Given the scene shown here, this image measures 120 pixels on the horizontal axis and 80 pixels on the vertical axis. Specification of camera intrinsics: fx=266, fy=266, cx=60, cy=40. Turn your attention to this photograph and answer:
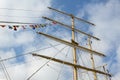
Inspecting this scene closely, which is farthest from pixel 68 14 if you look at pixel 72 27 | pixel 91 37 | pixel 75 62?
pixel 75 62

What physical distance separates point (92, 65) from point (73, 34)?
5.59m

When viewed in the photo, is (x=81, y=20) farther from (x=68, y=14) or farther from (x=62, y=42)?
(x=62, y=42)

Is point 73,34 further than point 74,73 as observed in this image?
Yes

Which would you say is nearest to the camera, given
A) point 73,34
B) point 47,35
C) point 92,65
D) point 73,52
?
point 47,35

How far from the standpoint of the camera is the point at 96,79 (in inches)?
1337

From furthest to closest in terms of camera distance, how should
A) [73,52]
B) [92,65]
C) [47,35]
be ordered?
1. [92,65]
2. [73,52]
3. [47,35]

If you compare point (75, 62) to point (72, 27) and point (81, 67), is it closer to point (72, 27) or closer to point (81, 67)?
point (81, 67)

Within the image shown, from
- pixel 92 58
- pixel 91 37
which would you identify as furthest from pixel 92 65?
pixel 91 37

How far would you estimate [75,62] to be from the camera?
1224 inches

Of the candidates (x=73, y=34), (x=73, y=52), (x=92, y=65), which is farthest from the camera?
(x=92, y=65)

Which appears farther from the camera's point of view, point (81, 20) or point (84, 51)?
point (81, 20)

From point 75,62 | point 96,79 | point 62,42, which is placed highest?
point 62,42

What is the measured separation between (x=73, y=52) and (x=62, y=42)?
2176 mm

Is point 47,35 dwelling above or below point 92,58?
above
